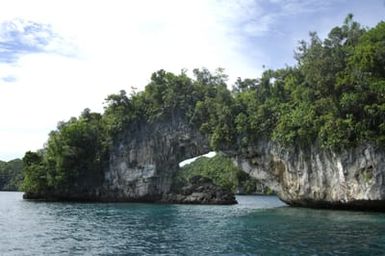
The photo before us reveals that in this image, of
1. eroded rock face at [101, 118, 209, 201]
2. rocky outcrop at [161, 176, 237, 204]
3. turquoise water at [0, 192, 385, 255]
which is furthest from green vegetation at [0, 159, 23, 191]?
turquoise water at [0, 192, 385, 255]

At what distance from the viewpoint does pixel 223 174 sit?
109 metres

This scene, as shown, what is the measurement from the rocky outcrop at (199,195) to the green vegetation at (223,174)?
32864mm

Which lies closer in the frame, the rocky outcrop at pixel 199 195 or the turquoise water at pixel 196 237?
the turquoise water at pixel 196 237

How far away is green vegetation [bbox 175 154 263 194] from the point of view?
98.2 metres

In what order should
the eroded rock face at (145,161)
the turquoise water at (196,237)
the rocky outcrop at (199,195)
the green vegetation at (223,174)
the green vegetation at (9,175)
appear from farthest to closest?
1. the green vegetation at (9,175)
2. the green vegetation at (223,174)
3. the eroded rock face at (145,161)
4. the rocky outcrop at (199,195)
5. the turquoise water at (196,237)

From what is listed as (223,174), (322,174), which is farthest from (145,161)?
(223,174)

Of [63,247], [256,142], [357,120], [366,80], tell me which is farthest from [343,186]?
[63,247]

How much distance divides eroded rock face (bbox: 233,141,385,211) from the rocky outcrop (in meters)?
7.92

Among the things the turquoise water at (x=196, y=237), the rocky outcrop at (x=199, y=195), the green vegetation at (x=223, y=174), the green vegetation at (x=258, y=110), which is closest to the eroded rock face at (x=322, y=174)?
the green vegetation at (x=258, y=110)

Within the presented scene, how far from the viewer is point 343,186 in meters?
36.5

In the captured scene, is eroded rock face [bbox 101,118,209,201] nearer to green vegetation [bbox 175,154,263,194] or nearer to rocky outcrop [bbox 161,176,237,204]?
rocky outcrop [bbox 161,176,237,204]

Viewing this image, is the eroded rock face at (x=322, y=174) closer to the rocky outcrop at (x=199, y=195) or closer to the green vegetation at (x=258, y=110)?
the green vegetation at (x=258, y=110)

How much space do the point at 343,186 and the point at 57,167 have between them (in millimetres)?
37862

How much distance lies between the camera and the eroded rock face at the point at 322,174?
3397cm
